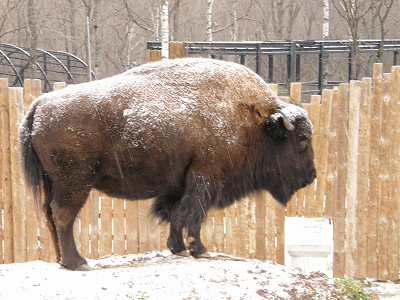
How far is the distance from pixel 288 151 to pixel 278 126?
25 cm

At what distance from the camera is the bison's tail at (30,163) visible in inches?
178

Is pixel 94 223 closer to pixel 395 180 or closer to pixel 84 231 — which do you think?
pixel 84 231

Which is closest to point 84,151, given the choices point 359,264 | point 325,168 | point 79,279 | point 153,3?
point 79,279

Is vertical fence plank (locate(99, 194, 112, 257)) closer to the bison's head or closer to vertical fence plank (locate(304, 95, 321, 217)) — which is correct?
vertical fence plank (locate(304, 95, 321, 217))

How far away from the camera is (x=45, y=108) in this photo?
443 centimetres

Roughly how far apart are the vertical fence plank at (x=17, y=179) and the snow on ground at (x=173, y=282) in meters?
2.28

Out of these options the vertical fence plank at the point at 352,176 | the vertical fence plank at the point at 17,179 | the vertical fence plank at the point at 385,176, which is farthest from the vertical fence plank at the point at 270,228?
the vertical fence plank at the point at 17,179

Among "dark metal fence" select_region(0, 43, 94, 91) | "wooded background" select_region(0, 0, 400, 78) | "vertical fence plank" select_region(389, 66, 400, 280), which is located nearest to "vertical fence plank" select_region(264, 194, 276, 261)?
"vertical fence plank" select_region(389, 66, 400, 280)

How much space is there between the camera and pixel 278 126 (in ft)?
15.1

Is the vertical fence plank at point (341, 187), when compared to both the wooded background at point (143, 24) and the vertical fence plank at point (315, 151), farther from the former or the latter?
the wooded background at point (143, 24)

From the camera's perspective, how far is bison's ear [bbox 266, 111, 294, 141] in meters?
4.54

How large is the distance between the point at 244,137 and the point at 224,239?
2.65m

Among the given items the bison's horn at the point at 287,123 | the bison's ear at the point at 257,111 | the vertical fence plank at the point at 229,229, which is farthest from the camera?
the vertical fence plank at the point at 229,229

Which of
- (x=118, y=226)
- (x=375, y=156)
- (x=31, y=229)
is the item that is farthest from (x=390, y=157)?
(x=31, y=229)
